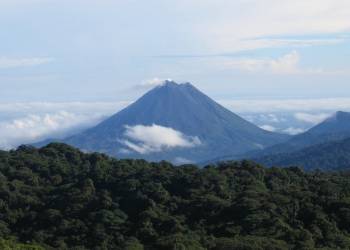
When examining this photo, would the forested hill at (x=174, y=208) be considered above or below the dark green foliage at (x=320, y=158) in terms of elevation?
below

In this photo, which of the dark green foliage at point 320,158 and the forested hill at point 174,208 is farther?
the dark green foliage at point 320,158

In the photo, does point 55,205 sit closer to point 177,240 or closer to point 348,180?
point 177,240

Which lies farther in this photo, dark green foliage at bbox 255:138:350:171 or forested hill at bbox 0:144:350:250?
dark green foliage at bbox 255:138:350:171

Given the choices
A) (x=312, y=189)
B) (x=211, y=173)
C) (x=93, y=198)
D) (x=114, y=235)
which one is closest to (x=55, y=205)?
(x=93, y=198)

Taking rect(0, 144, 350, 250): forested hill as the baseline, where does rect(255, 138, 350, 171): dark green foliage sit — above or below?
above

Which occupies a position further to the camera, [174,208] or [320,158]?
[320,158]

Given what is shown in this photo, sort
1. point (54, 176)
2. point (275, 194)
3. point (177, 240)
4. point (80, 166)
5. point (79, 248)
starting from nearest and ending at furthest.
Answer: point (177, 240) < point (79, 248) < point (275, 194) < point (54, 176) < point (80, 166)

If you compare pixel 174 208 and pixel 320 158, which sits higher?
pixel 320 158

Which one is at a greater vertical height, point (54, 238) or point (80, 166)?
point (80, 166)
